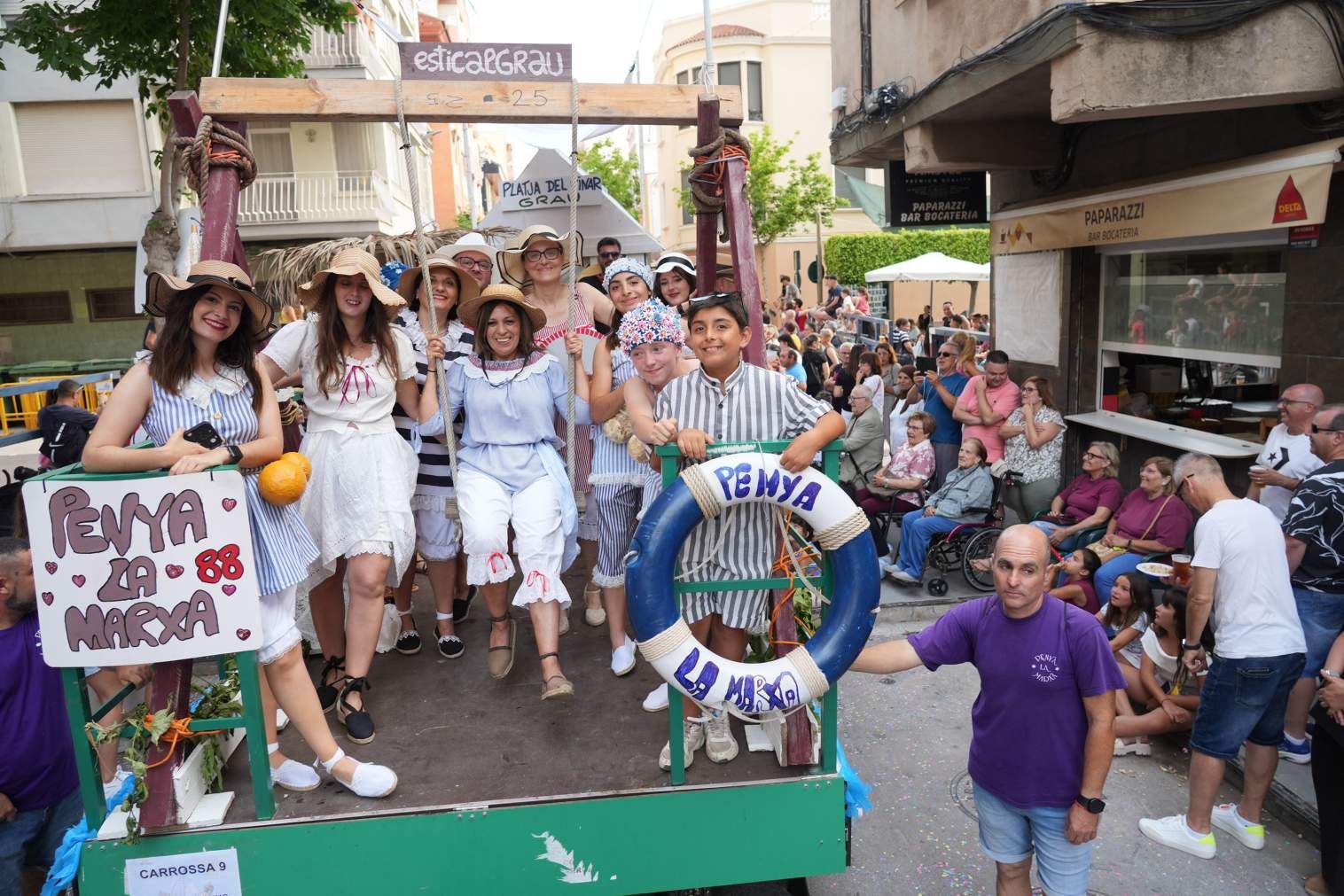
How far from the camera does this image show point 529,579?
347 centimetres

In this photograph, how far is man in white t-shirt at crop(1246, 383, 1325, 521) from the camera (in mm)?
4809

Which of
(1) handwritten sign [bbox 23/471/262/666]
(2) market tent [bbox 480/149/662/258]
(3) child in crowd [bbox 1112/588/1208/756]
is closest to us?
(1) handwritten sign [bbox 23/471/262/666]

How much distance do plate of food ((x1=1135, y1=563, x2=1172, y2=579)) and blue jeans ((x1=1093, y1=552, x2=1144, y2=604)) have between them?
0.33 metres

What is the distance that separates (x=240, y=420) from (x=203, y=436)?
193 mm

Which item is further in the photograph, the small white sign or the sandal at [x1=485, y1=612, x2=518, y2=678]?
the sandal at [x1=485, y1=612, x2=518, y2=678]

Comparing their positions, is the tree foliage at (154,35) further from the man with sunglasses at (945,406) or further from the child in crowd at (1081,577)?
the child in crowd at (1081,577)

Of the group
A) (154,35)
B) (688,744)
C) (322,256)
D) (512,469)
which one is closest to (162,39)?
(154,35)

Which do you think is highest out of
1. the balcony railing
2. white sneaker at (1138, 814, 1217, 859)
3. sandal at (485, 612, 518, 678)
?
the balcony railing

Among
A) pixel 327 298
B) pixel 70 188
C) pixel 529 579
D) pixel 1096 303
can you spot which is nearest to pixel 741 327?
pixel 529 579

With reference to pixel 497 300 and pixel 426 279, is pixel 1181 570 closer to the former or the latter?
pixel 497 300

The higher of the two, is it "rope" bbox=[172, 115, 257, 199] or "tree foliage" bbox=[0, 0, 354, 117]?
"tree foliage" bbox=[0, 0, 354, 117]

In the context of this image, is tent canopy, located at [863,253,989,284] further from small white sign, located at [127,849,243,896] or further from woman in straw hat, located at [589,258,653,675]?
small white sign, located at [127,849,243,896]

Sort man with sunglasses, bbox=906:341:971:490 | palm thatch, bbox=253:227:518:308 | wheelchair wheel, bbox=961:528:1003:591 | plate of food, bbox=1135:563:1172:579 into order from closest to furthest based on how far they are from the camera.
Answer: plate of food, bbox=1135:563:1172:579 → wheelchair wheel, bbox=961:528:1003:591 → man with sunglasses, bbox=906:341:971:490 → palm thatch, bbox=253:227:518:308

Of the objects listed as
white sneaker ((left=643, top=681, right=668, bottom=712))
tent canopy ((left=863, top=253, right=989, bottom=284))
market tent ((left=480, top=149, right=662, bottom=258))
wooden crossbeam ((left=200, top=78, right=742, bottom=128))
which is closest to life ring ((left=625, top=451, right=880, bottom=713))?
white sneaker ((left=643, top=681, right=668, bottom=712))
